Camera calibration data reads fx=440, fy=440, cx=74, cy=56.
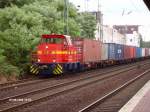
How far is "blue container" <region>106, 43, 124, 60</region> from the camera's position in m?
51.7

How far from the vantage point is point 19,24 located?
31.9m

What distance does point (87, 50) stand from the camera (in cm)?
3803

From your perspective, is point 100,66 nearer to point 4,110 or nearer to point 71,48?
point 71,48

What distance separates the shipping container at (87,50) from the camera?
118 ft

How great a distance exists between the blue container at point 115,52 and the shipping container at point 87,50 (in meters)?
6.75

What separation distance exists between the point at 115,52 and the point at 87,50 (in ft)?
55.5

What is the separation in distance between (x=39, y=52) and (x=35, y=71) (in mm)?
1435

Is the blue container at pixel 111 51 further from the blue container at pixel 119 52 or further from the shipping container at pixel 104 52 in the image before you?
the blue container at pixel 119 52

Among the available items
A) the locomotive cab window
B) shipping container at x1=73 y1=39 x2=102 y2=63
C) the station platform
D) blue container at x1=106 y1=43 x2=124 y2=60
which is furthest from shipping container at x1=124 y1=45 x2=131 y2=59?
the station platform

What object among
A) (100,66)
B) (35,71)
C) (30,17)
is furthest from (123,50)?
(35,71)

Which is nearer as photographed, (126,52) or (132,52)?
(126,52)

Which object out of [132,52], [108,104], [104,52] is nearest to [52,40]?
[108,104]

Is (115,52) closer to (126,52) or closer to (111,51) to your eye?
(111,51)

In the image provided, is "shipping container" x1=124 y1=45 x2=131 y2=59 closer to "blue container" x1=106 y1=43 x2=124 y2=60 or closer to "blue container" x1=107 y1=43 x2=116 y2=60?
"blue container" x1=106 y1=43 x2=124 y2=60
